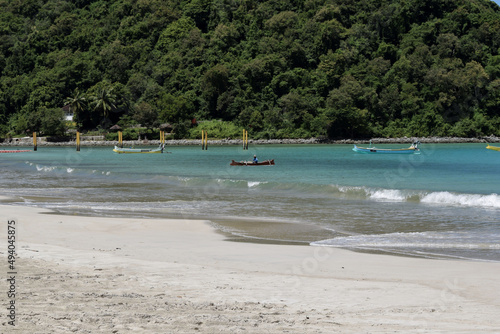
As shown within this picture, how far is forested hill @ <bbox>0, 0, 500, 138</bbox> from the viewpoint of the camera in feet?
454

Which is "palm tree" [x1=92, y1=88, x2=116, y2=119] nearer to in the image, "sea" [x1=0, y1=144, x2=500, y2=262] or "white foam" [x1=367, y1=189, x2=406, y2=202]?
"sea" [x1=0, y1=144, x2=500, y2=262]

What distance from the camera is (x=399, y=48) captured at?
16975cm

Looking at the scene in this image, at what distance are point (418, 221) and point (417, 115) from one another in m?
126

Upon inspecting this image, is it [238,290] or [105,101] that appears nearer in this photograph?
[238,290]

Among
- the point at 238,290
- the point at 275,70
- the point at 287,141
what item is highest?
the point at 275,70

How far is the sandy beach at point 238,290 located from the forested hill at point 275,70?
393ft

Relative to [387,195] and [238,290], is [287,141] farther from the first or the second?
[238,290]

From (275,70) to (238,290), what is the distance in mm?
145630

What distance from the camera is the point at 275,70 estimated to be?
152 m

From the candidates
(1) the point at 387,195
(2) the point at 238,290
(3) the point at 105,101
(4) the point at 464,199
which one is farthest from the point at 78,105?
(2) the point at 238,290

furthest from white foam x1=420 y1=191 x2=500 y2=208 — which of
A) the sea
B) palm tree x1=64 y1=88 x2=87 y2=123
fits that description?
palm tree x1=64 y1=88 x2=87 y2=123

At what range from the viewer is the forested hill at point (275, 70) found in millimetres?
138375

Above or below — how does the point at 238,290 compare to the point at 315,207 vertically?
above

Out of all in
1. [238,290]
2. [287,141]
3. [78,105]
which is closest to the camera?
[238,290]
